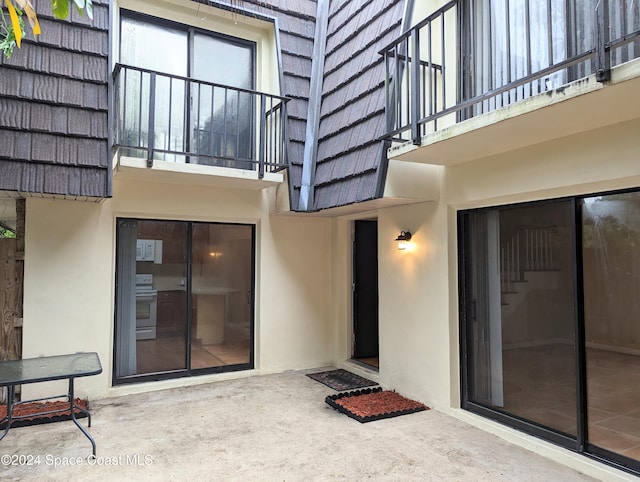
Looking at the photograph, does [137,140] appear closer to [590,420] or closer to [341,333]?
[341,333]

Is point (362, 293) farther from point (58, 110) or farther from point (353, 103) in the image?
point (58, 110)

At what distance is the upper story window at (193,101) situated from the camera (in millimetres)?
5367

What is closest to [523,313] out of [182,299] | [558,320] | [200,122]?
[558,320]

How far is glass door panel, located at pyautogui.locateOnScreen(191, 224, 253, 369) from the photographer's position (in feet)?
19.0

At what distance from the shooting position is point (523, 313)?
3947 millimetres

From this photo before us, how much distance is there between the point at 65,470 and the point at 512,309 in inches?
154

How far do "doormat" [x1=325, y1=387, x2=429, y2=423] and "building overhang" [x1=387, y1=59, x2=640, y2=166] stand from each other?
2544 mm

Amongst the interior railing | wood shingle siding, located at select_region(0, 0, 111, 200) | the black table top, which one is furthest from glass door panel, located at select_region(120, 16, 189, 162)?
the interior railing

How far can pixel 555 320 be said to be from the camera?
3.67 metres

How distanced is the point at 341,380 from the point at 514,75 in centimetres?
407

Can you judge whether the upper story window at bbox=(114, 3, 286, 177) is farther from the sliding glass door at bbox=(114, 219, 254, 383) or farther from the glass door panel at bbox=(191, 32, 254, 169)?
the sliding glass door at bbox=(114, 219, 254, 383)

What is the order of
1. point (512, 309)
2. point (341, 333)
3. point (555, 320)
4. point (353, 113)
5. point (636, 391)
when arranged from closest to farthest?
point (636, 391), point (555, 320), point (512, 309), point (353, 113), point (341, 333)

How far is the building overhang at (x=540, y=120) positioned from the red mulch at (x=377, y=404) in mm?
2552

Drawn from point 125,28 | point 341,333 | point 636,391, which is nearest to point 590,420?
point 636,391
